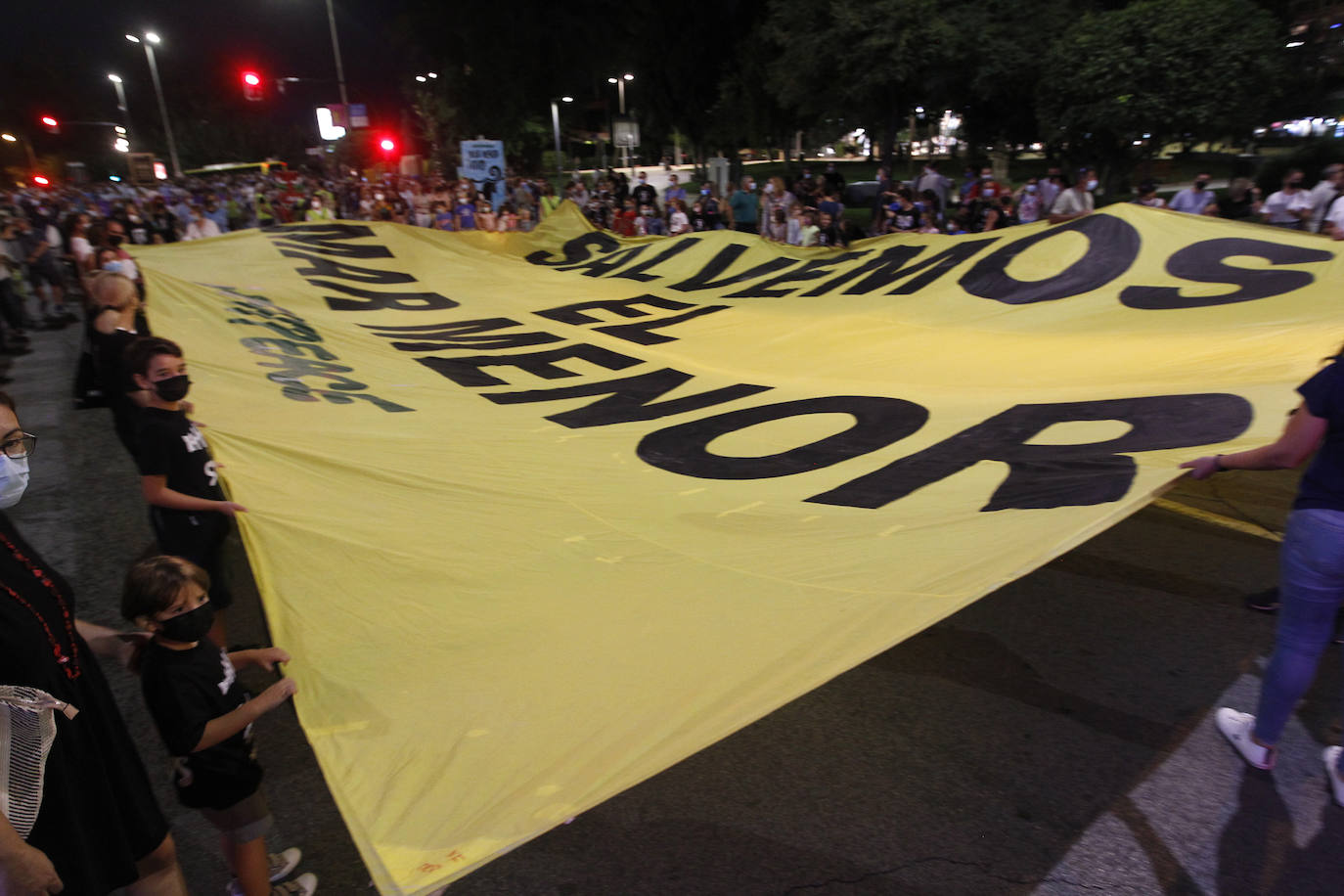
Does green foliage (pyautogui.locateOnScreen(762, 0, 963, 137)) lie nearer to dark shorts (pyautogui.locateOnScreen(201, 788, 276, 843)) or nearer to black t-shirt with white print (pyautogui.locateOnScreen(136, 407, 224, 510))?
black t-shirt with white print (pyautogui.locateOnScreen(136, 407, 224, 510))

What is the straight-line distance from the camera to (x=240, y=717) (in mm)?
2246

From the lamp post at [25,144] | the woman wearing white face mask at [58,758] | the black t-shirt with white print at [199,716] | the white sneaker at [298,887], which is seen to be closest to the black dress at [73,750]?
the woman wearing white face mask at [58,758]

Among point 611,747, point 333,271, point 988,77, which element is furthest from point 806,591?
point 988,77

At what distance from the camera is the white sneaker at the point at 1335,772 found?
3.20 m

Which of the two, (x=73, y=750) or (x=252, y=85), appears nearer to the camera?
(x=73, y=750)

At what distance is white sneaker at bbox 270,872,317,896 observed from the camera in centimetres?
284

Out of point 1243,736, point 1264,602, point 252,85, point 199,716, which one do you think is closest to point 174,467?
point 199,716

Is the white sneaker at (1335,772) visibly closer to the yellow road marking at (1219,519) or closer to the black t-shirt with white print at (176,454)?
the yellow road marking at (1219,519)

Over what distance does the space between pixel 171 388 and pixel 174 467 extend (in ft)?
1.08

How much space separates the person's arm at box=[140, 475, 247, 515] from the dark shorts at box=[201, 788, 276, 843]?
43.4 inches

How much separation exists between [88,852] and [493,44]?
1280 inches

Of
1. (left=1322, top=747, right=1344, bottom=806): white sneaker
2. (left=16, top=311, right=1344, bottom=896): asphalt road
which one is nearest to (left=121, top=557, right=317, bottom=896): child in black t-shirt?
(left=16, top=311, right=1344, bottom=896): asphalt road

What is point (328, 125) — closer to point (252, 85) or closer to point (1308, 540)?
point (252, 85)

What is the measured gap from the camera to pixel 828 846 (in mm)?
3051
